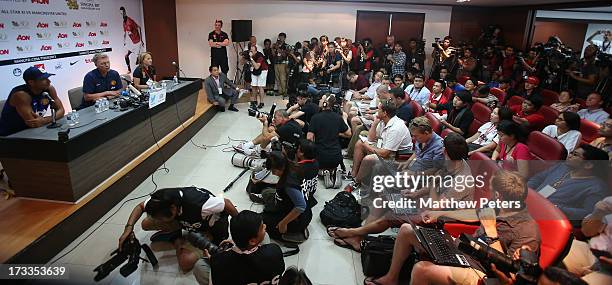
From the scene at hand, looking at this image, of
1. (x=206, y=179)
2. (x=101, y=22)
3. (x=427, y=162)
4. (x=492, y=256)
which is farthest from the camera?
(x=101, y=22)

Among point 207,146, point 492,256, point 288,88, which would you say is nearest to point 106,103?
point 207,146

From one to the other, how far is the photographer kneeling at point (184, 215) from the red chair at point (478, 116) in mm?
3420

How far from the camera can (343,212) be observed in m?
3.34

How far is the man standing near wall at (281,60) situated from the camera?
888cm

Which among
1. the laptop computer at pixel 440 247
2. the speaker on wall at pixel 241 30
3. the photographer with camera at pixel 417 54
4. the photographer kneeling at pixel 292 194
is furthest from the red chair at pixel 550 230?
the speaker on wall at pixel 241 30

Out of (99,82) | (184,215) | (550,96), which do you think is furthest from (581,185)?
(99,82)

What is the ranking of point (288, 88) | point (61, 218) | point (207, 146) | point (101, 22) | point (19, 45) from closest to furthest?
point (61, 218) < point (19, 45) < point (207, 146) < point (101, 22) < point (288, 88)

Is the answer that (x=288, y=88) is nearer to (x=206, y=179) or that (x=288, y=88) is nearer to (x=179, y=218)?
(x=206, y=179)

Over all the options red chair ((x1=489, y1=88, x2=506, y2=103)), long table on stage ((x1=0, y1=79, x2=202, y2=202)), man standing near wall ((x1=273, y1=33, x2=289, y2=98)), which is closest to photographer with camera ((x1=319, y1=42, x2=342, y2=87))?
man standing near wall ((x1=273, y1=33, x2=289, y2=98))

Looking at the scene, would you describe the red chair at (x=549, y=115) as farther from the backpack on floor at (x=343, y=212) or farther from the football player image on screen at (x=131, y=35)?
the football player image on screen at (x=131, y=35)

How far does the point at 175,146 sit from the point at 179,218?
2.78 meters

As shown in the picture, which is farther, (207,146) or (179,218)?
(207,146)

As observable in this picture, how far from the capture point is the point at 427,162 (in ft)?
10.9

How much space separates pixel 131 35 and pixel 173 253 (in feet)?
21.9
